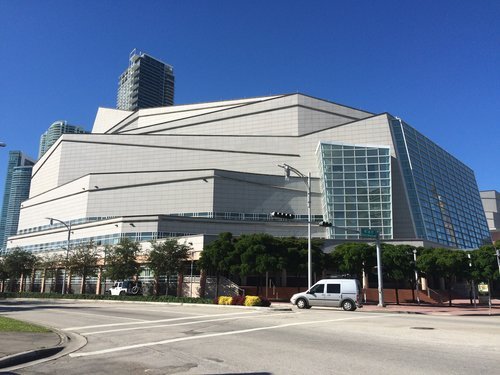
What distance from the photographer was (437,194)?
247 ft

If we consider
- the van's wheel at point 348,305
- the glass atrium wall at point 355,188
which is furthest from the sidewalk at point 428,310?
the glass atrium wall at point 355,188

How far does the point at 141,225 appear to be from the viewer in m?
63.5

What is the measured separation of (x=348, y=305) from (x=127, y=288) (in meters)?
29.4

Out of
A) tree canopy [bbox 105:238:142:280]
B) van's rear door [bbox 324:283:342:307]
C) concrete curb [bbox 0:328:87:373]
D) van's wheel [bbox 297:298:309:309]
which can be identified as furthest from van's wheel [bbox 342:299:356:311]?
tree canopy [bbox 105:238:142:280]

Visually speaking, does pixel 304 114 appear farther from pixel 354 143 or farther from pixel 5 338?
pixel 5 338

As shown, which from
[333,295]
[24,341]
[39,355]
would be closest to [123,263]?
[333,295]

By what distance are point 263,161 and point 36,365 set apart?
234 feet

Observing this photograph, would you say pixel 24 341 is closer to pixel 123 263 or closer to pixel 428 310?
pixel 428 310

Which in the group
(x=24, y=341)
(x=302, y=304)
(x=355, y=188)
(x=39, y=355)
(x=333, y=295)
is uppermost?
(x=355, y=188)

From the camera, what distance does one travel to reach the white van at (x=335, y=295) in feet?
92.1

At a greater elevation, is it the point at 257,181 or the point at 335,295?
the point at 257,181

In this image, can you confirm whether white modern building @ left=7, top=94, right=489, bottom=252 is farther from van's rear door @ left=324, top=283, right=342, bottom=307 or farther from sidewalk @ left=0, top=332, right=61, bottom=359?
sidewalk @ left=0, top=332, right=61, bottom=359

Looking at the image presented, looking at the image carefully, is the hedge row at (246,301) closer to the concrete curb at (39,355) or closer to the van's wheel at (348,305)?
the van's wheel at (348,305)

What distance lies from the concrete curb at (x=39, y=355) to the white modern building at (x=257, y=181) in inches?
1980
